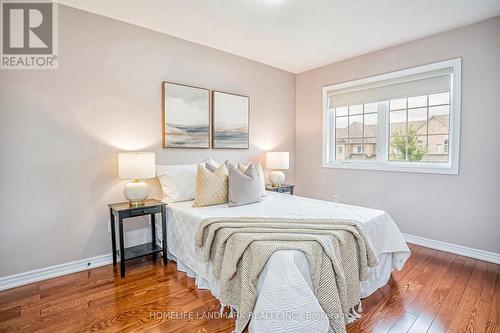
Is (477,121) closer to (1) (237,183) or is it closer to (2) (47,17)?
(1) (237,183)

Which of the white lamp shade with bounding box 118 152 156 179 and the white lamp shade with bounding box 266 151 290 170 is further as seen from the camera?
the white lamp shade with bounding box 266 151 290 170

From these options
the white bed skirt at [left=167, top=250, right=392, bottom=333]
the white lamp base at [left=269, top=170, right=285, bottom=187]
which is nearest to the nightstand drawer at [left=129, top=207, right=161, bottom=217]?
the white bed skirt at [left=167, top=250, right=392, bottom=333]

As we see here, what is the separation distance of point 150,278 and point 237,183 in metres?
1.21

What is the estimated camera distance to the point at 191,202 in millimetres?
2920

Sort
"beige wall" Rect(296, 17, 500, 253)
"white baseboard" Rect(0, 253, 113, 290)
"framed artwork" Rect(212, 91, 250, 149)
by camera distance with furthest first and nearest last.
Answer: "framed artwork" Rect(212, 91, 250, 149)
"beige wall" Rect(296, 17, 500, 253)
"white baseboard" Rect(0, 253, 113, 290)

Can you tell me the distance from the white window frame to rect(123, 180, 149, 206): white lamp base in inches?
111

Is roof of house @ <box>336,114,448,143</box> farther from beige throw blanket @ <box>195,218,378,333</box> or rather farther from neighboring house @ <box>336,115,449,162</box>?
beige throw blanket @ <box>195,218,378,333</box>

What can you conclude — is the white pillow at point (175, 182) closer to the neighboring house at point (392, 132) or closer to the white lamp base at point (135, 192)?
the white lamp base at point (135, 192)

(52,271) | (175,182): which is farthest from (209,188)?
(52,271)

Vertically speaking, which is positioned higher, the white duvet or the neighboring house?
the neighboring house

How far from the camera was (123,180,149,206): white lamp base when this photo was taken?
2633 millimetres

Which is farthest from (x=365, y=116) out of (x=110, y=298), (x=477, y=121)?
(x=110, y=298)

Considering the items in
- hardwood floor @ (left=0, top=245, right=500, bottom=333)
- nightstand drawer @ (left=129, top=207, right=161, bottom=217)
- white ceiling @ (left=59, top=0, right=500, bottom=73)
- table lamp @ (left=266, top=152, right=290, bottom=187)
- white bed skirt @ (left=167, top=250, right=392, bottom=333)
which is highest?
white ceiling @ (left=59, top=0, right=500, bottom=73)

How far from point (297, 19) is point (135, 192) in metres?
2.42
